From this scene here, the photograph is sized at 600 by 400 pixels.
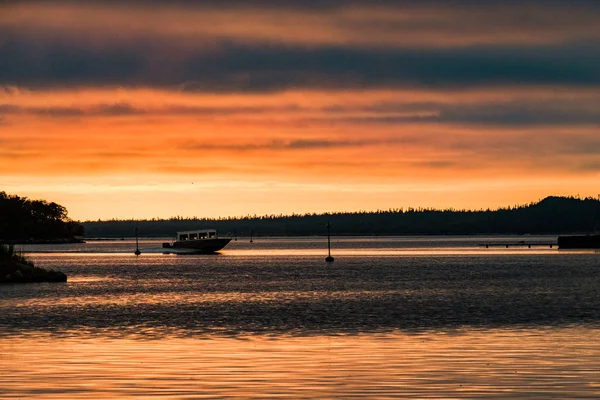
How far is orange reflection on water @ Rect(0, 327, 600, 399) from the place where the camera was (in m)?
30.5

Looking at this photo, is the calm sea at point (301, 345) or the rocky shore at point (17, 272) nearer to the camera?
the calm sea at point (301, 345)

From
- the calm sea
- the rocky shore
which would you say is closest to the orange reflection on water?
the calm sea

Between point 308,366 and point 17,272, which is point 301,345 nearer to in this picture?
point 308,366

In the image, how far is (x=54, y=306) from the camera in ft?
250

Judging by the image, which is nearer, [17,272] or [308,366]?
[308,366]

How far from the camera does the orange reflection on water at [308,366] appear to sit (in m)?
30.5

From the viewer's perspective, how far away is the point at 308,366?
37.1 metres

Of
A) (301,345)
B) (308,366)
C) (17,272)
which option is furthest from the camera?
(17,272)

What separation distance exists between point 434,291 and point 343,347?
56.3 m

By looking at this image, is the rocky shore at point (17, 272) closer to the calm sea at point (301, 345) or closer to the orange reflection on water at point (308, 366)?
the calm sea at point (301, 345)

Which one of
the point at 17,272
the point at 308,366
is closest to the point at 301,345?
the point at 308,366

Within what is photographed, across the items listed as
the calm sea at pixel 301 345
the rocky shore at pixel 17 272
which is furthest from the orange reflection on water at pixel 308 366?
the rocky shore at pixel 17 272

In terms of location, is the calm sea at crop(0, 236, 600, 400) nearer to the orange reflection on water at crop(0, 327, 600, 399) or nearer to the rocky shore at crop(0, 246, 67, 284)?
the orange reflection on water at crop(0, 327, 600, 399)

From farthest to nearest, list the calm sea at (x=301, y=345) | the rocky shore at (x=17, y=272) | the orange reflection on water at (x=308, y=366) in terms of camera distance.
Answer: the rocky shore at (x=17, y=272) < the calm sea at (x=301, y=345) < the orange reflection on water at (x=308, y=366)
